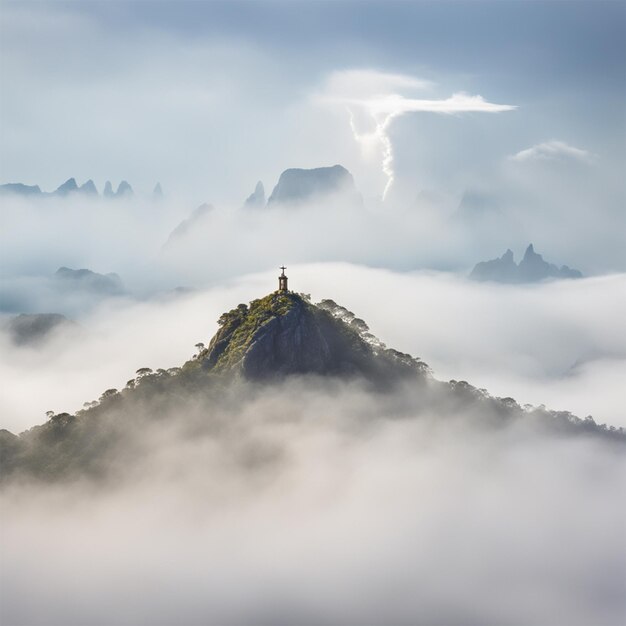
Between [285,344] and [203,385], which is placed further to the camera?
[203,385]

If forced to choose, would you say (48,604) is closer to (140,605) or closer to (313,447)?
(140,605)

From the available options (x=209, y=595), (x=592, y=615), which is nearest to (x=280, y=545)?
(x=209, y=595)

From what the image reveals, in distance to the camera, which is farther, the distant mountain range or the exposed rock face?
the exposed rock face

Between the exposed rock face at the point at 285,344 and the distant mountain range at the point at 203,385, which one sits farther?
the exposed rock face at the point at 285,344

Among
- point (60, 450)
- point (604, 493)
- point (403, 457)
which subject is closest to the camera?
point (60, 450)

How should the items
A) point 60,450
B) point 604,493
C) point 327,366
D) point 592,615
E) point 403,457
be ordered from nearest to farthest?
point 60,450
point 327,366
point 403,457
point 592,615
point 604,493

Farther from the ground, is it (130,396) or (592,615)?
(130,396)

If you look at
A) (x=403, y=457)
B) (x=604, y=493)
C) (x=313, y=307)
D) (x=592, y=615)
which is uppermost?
(x=313, y=307)

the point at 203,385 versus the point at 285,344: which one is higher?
the point at 285,344
